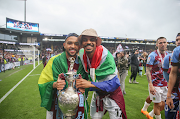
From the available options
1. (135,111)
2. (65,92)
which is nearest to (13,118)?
(65,92)

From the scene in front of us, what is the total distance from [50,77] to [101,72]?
0.83 metres

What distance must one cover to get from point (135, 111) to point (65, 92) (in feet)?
9.97

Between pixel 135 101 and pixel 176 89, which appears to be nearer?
pixel 176 89

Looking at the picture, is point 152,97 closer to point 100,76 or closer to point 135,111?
point 135,111

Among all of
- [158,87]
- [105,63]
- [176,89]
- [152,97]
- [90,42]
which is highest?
[90,42]

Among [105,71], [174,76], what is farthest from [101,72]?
[174,76]

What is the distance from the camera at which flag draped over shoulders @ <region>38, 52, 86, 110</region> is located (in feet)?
5.65

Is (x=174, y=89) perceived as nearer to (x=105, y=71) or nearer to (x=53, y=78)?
(x=105, y=71)

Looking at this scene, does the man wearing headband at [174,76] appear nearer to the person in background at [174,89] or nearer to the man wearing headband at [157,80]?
the person in background at [174,89]

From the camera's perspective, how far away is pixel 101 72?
67.4 inches

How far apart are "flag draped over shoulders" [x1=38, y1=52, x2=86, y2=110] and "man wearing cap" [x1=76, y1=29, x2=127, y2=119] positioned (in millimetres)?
228

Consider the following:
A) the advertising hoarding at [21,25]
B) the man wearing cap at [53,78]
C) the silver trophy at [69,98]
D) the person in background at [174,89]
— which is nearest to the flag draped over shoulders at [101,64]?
the man wearing cap at [53,78]

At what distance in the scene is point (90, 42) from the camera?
1766 millimetres

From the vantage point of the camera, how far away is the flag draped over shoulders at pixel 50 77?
1.72m
